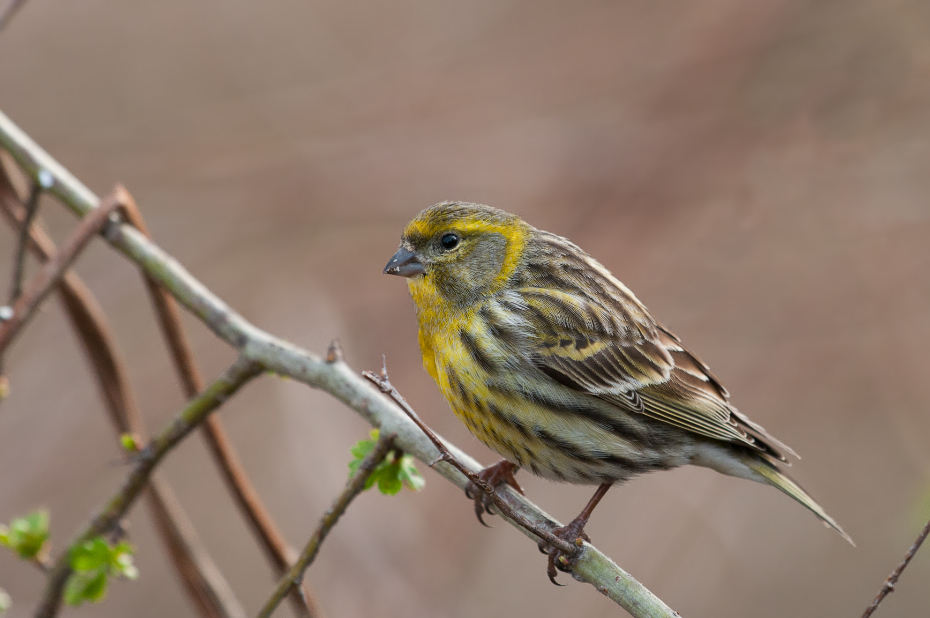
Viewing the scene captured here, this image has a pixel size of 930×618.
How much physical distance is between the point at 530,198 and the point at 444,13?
2.60 meters

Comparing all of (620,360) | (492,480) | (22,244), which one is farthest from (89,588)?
(620,360)

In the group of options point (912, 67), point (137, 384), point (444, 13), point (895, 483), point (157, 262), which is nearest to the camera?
point (157, 262)

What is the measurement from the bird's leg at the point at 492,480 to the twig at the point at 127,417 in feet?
3.44

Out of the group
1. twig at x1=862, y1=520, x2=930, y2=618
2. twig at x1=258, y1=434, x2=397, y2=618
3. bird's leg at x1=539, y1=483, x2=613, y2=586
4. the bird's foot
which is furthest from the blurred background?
twig at x1=862, y1=520, x2=930, y2=618

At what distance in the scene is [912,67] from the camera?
727cm

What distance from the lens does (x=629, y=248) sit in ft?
23.6

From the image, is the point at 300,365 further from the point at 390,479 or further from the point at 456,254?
the point at 456,254

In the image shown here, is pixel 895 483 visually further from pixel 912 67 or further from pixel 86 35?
pixel 86 35

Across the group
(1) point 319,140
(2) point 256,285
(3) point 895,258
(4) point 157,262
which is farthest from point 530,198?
(4) point 157,262

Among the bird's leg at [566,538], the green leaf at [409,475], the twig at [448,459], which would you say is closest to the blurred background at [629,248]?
the bird's leg at [566,538]

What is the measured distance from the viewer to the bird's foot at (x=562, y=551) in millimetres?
2861

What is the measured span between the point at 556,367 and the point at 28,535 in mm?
2059

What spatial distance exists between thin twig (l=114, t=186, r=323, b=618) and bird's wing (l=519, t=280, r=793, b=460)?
124 centimetres

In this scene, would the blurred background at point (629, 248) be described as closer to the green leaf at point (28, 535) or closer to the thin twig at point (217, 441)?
the thin twig at point (217, 441)
